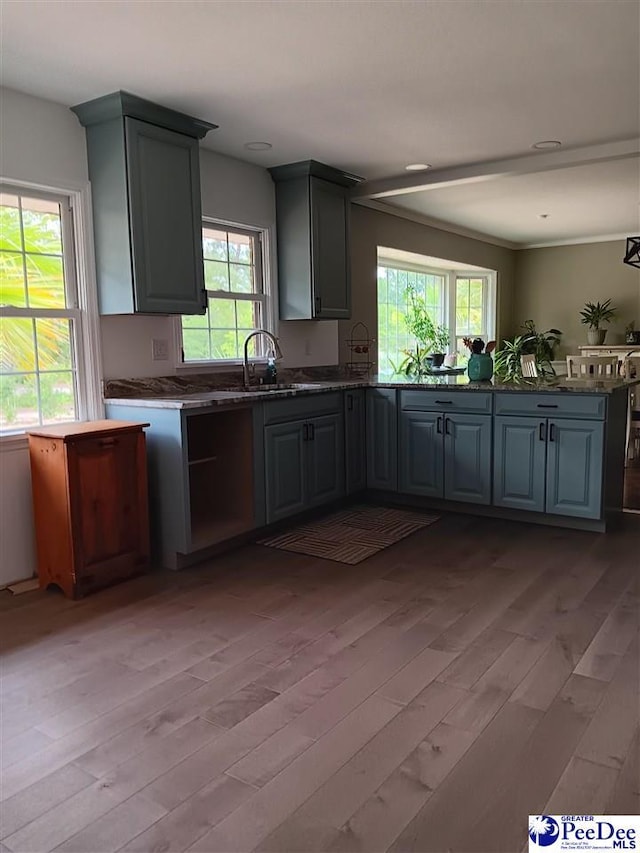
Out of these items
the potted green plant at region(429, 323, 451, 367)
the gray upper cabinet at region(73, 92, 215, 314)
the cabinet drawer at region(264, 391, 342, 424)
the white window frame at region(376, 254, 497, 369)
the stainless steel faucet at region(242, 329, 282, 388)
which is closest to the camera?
the gray upper cabinet at region(73, 92, 215, 314)

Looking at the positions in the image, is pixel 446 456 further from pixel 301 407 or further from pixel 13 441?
pixel 13 441

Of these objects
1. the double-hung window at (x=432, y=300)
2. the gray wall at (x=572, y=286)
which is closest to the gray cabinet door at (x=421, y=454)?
the double-hung window at (x=432, y=300)

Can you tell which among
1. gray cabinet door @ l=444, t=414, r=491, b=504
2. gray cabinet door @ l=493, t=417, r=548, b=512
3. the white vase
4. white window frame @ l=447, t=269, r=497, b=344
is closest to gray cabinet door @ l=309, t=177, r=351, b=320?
gray cabinet door @ l=444, t=414, r=491, b=504

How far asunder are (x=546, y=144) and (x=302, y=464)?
2.57 meters

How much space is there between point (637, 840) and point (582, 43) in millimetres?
2907

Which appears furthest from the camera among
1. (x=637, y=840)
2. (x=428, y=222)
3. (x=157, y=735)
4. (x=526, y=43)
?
(x=428, y=222)

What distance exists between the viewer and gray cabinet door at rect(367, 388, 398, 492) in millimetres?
4648

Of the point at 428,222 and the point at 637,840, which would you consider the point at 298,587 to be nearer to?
the point at 637,840

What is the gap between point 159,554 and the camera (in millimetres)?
3613

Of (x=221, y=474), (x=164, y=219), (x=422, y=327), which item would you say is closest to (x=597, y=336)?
(x=422, y=327)

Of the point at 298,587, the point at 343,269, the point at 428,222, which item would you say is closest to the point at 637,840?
the point at 298,587

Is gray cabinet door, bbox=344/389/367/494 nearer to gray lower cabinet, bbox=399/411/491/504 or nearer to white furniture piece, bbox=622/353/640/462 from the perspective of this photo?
gray lower cabinet, bbox=399/411/491/504

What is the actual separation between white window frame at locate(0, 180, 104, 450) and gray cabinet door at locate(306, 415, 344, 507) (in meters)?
1.31

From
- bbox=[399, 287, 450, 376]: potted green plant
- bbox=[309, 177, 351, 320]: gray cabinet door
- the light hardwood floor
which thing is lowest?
the light hardwood floor
